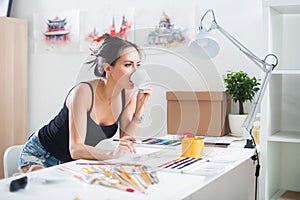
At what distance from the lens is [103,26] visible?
3.32m

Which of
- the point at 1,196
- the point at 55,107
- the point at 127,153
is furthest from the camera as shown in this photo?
the point at 55,107

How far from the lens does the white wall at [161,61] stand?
2848mm

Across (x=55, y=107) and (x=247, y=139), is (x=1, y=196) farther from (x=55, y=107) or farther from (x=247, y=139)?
(x=55, y=107)


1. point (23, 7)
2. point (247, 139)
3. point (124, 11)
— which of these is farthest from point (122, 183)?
point (23, 7)

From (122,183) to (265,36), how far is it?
1.15 metres

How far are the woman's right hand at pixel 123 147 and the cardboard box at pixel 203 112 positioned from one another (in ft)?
1.69

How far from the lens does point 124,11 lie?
3.25m

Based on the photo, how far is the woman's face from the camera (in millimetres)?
2154

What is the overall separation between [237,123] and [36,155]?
1.10 metres

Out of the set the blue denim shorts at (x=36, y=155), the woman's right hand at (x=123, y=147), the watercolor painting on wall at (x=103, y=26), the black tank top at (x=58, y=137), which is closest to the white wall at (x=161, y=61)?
the watercolor painting on wall at (x=103, y=26)

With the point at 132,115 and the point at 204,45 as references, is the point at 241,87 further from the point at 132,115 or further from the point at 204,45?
the point at 132,115

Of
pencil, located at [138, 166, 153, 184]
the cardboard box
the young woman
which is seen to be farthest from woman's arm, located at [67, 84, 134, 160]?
the cardboard box

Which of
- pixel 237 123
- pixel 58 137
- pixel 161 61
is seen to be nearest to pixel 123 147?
pixel 58 137

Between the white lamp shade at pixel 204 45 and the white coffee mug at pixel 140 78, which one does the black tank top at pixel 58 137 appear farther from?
the white lamp shade at pixel 204 45
